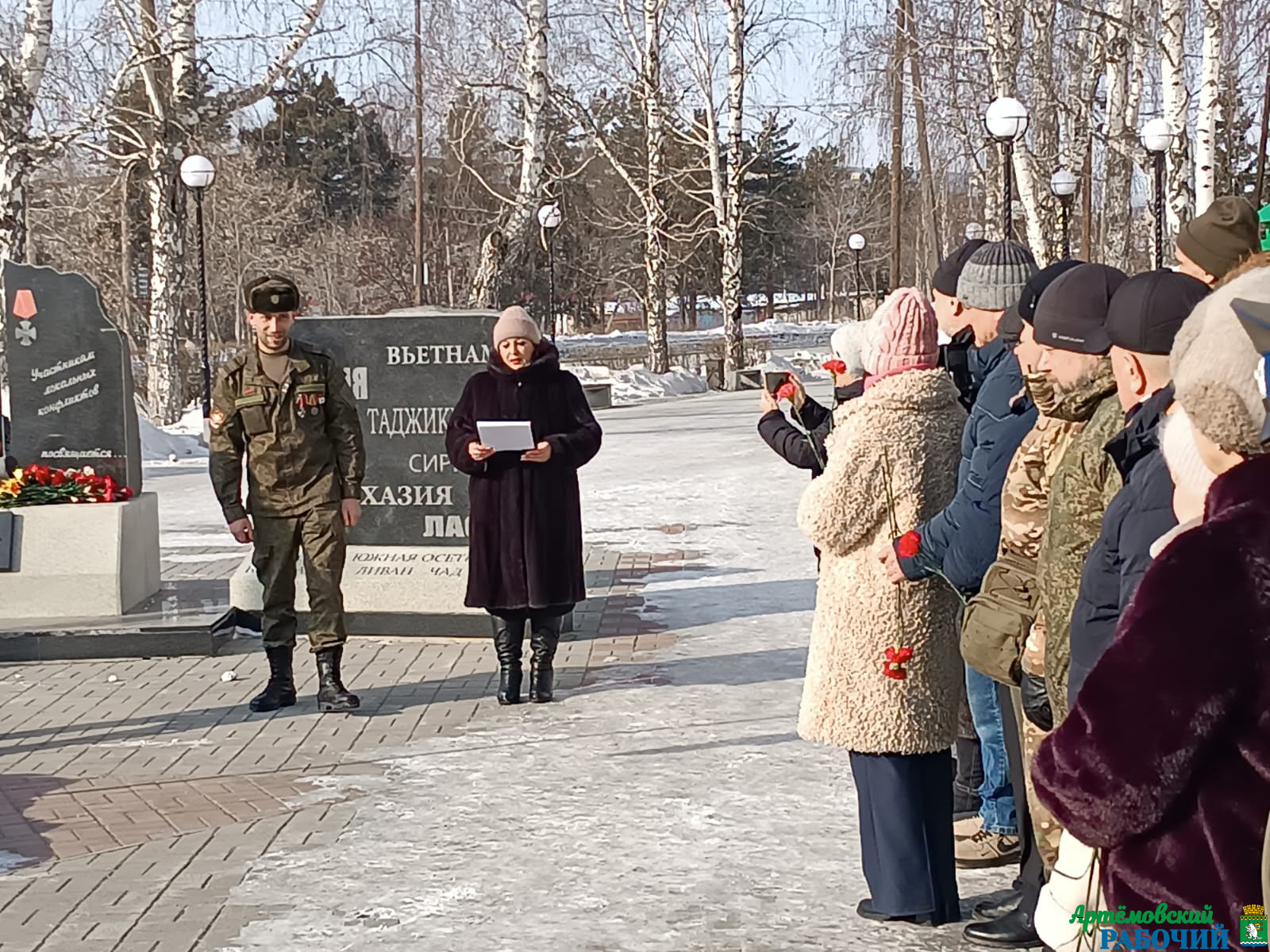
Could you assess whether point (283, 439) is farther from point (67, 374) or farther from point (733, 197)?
point (733, 197)

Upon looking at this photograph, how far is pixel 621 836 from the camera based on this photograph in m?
5.68

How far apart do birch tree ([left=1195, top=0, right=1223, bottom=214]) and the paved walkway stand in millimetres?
14841

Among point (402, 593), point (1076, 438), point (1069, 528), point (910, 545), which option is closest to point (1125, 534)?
point (1069, 528)

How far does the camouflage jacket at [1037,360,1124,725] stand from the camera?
12.0 ft

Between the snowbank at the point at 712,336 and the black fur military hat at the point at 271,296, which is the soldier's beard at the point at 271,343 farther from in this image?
the snowbank at the point at 712,336

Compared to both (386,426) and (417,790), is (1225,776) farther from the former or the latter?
(386,426)

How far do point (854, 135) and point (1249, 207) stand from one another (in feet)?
93.2

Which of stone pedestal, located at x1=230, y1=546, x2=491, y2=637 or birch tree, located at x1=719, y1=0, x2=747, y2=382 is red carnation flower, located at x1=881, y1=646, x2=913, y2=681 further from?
A: birch tree, located at x1=719, y1=0, x2=747, y2=382

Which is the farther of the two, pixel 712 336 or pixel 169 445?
pixel 712 336

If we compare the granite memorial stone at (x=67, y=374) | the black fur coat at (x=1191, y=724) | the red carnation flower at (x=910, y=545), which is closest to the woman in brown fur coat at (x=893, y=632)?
the red carnation flower at (x=910, y=545)

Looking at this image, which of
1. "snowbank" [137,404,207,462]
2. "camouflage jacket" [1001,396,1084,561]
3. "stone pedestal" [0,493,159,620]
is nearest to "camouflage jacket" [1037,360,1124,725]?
"camouflage jacket" [1001,396,1084,561]

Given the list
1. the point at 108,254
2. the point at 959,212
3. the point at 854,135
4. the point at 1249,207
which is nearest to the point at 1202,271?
the point at 1249,207

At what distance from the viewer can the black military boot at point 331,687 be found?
766 cm

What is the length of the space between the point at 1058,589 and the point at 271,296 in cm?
482
